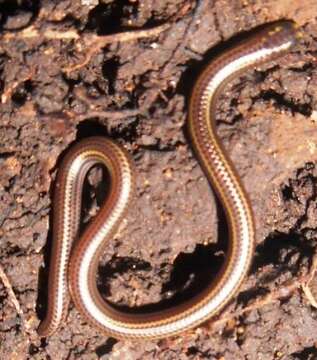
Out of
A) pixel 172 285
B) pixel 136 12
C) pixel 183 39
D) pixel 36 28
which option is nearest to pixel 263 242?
pixel 172 285

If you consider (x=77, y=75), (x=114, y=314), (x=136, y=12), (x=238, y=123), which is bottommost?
(x=114, y=314)

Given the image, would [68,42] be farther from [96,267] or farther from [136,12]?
[96,267]

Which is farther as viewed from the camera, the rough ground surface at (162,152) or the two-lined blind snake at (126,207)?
the rough ground surface at (162,152)

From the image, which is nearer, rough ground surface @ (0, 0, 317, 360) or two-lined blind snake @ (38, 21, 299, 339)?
two-lined blind snake @ (38, 21, 299, 339)
